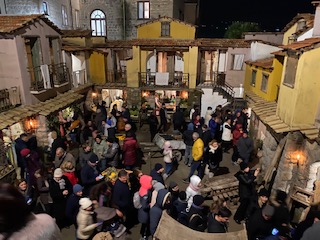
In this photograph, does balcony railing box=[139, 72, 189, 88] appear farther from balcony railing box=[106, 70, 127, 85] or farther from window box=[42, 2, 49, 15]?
window box=[42, 2, 49, 15]

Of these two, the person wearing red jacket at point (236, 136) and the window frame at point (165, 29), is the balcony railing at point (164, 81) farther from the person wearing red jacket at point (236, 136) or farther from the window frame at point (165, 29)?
the person wearing red jacket at point (236, 136)

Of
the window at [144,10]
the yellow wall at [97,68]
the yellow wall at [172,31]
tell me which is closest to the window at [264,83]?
the yellow wall at [172,31]

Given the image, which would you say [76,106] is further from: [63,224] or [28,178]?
[63,224]

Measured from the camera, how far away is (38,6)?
20891mm

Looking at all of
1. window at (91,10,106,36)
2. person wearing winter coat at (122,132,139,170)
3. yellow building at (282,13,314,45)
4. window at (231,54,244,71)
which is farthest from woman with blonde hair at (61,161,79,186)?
window at (91,10,106,36)

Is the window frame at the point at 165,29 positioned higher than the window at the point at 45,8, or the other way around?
the window at the point at 45,8

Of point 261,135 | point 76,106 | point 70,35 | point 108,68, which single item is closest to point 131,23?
point 108,68

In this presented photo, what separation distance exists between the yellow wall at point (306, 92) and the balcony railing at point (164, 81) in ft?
44.7

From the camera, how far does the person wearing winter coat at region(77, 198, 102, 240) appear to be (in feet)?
17.9

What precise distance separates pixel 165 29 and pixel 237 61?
7.64 meters

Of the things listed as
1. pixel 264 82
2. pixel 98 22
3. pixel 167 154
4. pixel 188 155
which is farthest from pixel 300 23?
pixel 98 22

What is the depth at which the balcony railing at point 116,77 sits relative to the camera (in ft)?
77.2

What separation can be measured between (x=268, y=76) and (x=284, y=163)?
7911mm

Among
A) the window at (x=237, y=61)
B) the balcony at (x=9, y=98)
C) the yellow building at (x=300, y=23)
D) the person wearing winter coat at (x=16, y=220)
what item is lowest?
the balcony at (x=9, y=98)
